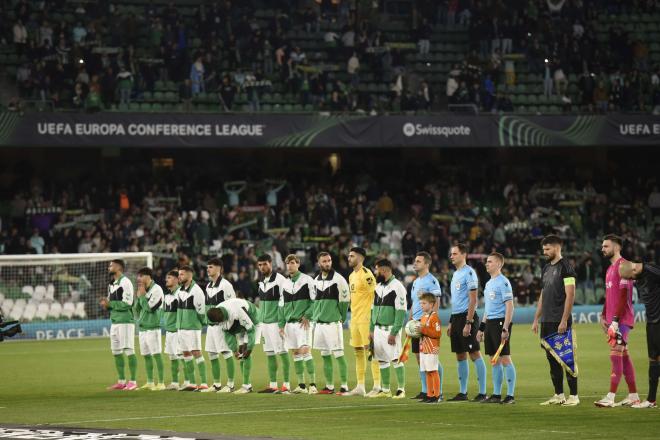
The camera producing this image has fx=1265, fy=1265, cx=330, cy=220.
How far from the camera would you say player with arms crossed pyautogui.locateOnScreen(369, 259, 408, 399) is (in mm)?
17719

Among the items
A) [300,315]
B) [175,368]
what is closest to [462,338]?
[300,315]

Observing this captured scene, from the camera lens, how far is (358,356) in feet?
60.8

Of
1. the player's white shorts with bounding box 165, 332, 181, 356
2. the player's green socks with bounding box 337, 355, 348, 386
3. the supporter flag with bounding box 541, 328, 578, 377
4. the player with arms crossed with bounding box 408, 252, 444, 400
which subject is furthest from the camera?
the player's white shorts with bounding box 165, 332, 181, 356

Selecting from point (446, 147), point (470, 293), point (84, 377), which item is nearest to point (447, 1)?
point (446, 147)

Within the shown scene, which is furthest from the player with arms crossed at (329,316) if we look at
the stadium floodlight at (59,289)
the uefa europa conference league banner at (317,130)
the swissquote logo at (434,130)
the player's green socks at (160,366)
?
the swissquote logo at (434,130)

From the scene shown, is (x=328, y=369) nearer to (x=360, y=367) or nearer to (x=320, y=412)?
(x=360, y=367)

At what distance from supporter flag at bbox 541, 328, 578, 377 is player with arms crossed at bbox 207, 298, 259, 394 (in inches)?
196

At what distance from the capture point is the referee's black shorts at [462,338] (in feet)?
55.3

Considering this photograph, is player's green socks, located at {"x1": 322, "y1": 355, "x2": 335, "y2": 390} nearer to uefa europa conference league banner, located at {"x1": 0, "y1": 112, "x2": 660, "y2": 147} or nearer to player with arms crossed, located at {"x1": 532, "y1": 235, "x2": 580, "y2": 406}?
player with arms crossed, located at {"x1": 532, "y1": 235, "x2": 580, "y2": 406}

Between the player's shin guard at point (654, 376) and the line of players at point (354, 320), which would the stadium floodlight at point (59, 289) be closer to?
the line of players at point (354, 320)

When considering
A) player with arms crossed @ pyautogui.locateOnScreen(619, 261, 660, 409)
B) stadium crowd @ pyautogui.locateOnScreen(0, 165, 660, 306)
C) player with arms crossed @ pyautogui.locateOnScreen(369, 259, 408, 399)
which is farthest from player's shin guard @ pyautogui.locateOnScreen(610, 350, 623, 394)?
stadium crowd @ pyautogui.locateOnScreen(0, 165, 660, 306)

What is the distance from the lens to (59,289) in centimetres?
3159

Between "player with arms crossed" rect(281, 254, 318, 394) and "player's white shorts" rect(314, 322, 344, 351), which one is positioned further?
"player with arms crossed" rect(281, 254, 318, 394)

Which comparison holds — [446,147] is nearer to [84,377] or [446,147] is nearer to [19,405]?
[84,377]
